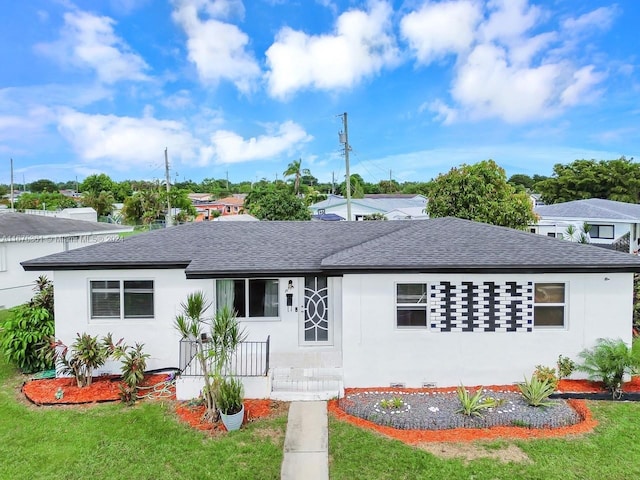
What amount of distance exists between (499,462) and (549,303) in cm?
468

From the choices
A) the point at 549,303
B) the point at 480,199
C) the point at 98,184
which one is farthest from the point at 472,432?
the point at 98,184

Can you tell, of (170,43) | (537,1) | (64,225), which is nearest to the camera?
(537,1)

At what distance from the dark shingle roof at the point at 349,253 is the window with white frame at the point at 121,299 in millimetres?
585

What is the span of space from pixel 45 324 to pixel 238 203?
76077 mm

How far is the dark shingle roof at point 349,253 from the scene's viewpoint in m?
9.39

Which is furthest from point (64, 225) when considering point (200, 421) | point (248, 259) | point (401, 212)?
point (401, 212)

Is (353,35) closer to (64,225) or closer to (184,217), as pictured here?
(64,225)

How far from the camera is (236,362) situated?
374 inches

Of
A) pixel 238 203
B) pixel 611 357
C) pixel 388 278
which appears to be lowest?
pixel 611 357

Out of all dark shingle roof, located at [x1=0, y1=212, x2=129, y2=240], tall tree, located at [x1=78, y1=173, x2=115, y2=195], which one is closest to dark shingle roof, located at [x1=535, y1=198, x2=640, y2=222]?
dark shingle roof, located at [x1=0, y1=212, x2=129, y2=240]

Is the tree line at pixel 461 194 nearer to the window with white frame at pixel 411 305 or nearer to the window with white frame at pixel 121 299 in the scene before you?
the window with white frame at pixel 411 305

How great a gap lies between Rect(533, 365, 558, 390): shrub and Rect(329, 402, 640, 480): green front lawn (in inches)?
57.1

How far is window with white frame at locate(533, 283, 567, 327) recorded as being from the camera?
9820mm

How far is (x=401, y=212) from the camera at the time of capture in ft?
160
